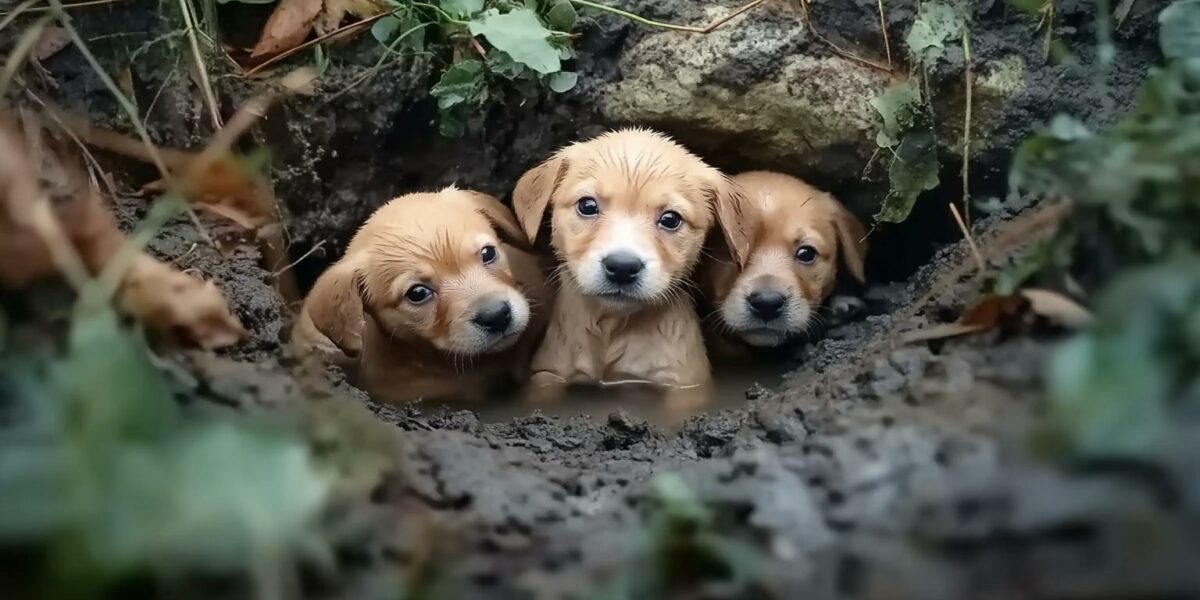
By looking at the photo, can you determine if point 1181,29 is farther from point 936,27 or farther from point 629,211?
point 629,211

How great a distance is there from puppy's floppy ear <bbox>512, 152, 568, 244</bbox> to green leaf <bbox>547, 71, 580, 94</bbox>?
297 mm

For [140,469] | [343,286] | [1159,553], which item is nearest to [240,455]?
[140,469]

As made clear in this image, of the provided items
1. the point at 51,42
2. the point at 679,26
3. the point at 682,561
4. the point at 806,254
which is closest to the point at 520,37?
the point at 679,26

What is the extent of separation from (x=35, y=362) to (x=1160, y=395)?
73.6 inches

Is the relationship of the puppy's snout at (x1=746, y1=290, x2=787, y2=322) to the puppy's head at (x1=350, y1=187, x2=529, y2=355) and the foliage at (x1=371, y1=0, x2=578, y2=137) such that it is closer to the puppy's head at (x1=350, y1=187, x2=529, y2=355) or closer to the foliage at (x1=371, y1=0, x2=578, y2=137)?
the puppy's head at (x1=350, y1=187, x2=529, y2=355)

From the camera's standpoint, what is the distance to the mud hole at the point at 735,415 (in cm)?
147

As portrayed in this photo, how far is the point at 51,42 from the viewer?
3635mm

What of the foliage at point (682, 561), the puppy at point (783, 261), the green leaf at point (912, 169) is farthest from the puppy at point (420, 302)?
the foliage at point (682, 561)

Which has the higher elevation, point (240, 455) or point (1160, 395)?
point (1160, 395)

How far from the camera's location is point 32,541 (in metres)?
1.45

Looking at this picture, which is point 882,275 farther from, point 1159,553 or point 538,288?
point 1159,553

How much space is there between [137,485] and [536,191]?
309cm

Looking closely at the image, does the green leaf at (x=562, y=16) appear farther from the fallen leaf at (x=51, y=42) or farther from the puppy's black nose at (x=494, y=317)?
the fallen leaf at (x=51, y=42)

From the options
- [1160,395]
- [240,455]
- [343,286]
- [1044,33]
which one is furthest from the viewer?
[343,286]
